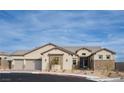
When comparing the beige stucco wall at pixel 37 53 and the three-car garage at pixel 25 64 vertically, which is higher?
the beige stucco wall at pixel 37 53

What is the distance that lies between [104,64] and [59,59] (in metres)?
1.53

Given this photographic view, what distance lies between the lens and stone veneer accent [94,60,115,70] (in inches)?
498

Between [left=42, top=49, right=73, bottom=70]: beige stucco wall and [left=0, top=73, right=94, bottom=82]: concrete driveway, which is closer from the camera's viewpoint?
[left=0, top=73, right=94, bottom=82]: concrete driveway

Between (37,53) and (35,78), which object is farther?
(37,53)

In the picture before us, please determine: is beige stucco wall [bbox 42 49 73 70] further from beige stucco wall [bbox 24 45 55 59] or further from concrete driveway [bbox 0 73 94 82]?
concrete driveway [bbox 0 73 94 82]

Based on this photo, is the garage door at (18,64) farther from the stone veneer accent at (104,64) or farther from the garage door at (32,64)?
the stone veneer accent at (104,64)

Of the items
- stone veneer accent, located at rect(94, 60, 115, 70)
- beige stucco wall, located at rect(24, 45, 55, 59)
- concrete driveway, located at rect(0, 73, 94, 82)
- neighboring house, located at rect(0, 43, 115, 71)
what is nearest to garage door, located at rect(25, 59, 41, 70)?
neighboring house, located at rect(0, 43, 115, 71)

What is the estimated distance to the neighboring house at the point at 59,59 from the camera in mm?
12641

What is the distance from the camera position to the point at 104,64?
12.8 meters

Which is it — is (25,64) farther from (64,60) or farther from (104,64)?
(104,64)

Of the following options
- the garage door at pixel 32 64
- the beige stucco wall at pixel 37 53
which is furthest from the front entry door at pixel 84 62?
the garage door at pixel 32 64

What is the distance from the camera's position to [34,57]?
12898 mm

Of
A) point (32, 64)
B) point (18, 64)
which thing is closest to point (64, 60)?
point (32, 64)
